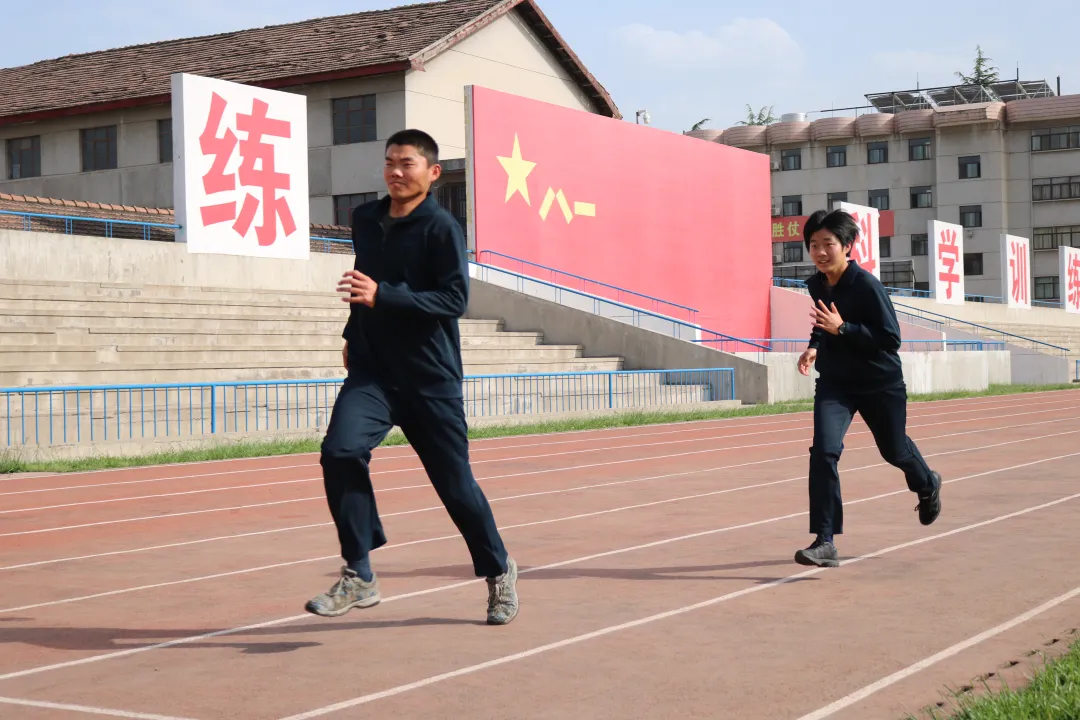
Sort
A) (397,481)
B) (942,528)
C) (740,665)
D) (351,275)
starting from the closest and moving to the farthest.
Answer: (740,665), (351,275), (942,528), (397,481)

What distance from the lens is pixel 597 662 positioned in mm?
5129

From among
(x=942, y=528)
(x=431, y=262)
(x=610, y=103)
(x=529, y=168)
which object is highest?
(x=610, y=103)

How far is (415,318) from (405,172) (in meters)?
0.61

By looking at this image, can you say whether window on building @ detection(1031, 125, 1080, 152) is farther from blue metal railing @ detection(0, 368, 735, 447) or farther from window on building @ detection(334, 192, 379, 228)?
blue metal railing @ detection(0, 368, 735, 447)

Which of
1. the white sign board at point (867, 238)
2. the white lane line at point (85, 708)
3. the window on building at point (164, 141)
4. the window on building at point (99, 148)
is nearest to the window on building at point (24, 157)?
the window on building at point (99, 148)

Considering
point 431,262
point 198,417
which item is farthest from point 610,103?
point 431,262

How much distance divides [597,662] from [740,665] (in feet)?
1.72

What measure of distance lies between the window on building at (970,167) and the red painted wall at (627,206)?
3603 cm

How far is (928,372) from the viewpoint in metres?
33.7

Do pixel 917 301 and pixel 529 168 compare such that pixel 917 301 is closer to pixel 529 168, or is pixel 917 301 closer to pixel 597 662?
pixel 529 168

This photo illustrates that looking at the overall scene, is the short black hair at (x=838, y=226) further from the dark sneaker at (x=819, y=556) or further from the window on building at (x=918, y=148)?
the window on building at (x=918, y=148)

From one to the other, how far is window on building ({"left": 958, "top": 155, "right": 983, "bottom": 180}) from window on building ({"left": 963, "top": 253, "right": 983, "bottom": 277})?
417 centimetres

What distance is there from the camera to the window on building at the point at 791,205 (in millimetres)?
76875

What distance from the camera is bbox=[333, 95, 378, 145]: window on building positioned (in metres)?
38.2
